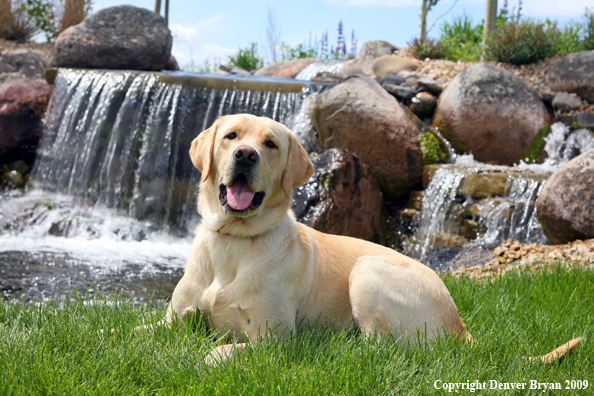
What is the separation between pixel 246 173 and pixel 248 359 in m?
0.92

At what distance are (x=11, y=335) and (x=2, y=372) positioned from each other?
22.3 inches

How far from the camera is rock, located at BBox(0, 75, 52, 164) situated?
10.2m

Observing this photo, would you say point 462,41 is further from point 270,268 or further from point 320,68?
point 270,268

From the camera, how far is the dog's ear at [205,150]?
2.68m

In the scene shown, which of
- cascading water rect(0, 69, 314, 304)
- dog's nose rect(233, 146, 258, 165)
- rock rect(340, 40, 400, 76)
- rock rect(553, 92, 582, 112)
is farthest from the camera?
rock rect(340, 40, 400, 76)

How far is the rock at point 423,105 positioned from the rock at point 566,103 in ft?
8.69

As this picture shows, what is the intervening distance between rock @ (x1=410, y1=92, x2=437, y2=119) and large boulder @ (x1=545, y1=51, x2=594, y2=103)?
3443 millimetres

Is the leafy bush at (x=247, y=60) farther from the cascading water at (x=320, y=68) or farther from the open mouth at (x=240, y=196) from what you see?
the open mouth at (x=240, y=196)

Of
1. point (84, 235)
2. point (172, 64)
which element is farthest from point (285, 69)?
point (84, 235)

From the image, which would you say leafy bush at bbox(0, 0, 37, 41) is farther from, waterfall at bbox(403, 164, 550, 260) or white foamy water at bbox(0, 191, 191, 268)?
waterfall at bbox(403, 164, 550, 260)

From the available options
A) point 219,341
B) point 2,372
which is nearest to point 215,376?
point 219,341

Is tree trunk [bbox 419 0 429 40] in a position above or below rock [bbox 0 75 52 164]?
above

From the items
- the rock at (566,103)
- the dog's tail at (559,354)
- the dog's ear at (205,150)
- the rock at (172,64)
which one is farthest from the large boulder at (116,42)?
the dog's tail at (559,354)

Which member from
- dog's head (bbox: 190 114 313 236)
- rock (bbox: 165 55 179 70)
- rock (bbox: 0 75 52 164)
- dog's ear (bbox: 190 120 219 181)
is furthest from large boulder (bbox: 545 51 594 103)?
rock (bbox: 0 75 52 164)
